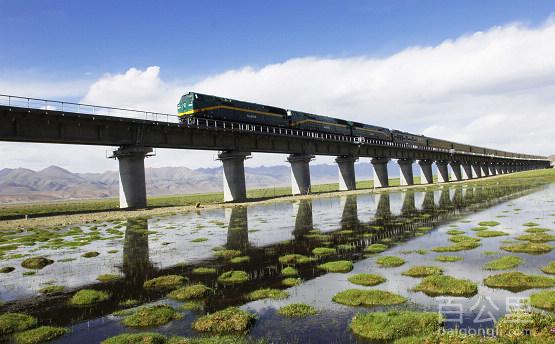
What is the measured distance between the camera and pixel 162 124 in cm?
5397

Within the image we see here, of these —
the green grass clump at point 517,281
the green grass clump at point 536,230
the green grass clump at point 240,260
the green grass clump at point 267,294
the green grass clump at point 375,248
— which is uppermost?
the green grass clump at point 240,260

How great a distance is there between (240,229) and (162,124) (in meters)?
27.5

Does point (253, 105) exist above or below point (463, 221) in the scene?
above

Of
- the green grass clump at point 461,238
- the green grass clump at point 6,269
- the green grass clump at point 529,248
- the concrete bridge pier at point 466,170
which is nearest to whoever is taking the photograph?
the green grass clump at point 529,248

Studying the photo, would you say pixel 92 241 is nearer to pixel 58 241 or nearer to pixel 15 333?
pixel 58 241

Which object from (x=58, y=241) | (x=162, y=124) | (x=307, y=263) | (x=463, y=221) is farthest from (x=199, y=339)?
(x=162, y=124)

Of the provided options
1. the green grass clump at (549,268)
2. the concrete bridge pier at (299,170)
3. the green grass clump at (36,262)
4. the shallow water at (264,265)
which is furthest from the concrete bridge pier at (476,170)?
the green grass clump at (36,262)

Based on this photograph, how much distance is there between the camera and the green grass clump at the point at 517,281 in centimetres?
1397

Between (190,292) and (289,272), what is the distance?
5.03 meters

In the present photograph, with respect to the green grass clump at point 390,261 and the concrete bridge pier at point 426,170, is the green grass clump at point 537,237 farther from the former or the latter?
the concrete bridge pier at point 426,170

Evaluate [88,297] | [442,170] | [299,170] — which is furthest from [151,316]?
[442,170]

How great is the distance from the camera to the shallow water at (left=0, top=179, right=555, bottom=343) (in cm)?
1211

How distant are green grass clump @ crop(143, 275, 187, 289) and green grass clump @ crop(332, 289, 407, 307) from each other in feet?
25.3

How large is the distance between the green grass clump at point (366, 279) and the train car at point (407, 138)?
9987 cm
